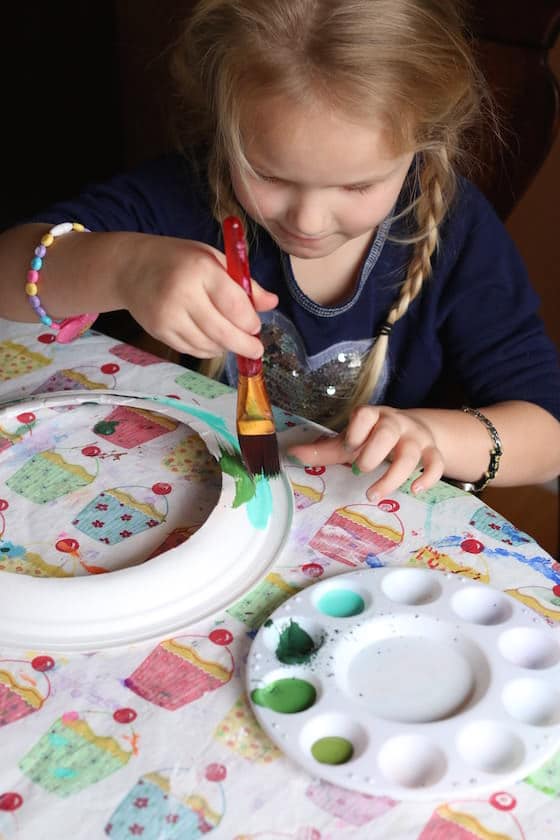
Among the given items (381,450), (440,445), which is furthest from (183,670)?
(440,445)

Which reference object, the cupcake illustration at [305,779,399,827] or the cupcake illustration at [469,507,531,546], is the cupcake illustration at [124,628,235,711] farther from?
the cupcake illustration at [469,507,531,546]

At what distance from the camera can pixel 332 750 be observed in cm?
49

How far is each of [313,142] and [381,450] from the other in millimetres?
245

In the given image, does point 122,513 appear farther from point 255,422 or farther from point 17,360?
point 17,360

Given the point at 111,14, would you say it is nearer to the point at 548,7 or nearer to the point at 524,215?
the point at 524,215

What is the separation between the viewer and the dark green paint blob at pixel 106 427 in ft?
2.47

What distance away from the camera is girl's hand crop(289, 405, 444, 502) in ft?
2.25

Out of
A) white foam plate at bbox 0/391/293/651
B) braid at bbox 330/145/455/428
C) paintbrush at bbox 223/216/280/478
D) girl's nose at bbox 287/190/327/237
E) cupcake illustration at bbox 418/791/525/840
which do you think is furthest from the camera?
braid at bbox 330/145/455/428

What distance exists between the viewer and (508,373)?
93 cm

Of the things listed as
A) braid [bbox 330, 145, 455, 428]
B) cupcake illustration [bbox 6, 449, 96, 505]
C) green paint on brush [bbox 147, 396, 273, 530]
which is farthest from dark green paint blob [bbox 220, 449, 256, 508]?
braid [bbox 330, 145, 455, 428]

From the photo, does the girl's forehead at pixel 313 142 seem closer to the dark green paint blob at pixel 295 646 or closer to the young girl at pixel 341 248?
the young girl at pixel 341 248

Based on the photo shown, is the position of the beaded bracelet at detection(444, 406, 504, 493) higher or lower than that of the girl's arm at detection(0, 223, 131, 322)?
lower

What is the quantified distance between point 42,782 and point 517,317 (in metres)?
0.67

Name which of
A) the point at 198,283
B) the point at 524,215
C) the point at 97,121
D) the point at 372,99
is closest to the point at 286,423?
the point at 198,283
